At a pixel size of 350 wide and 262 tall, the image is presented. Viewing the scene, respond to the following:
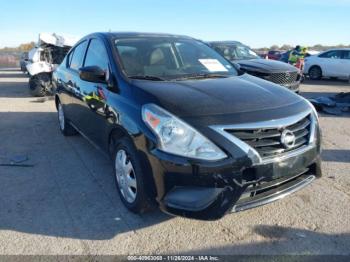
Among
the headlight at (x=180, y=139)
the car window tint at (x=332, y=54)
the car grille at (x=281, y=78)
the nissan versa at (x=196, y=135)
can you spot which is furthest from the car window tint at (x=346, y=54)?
the headlight at (x=180, y=139)

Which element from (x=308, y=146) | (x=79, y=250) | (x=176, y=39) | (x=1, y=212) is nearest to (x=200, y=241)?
(x=79, y=250)

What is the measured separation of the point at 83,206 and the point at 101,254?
0.88m

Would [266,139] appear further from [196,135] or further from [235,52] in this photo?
[235,52]

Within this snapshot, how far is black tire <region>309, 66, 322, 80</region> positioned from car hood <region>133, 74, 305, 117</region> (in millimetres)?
13935

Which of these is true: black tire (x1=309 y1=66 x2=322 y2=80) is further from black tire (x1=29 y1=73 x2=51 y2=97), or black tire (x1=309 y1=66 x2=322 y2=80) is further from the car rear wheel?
the car rear wheel

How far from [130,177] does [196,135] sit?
2.97ft

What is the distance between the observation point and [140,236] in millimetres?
3137

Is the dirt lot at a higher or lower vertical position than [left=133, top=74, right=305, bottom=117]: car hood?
lower

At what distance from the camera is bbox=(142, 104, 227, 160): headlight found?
9.13 feet

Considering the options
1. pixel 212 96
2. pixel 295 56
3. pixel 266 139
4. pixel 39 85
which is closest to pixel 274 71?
pixel 212 96

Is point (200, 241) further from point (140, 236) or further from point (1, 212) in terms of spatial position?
point (1, 212)

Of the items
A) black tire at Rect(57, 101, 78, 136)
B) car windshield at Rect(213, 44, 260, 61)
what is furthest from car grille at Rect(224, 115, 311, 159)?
car windshield at Rect(213, 44, 260, 61)

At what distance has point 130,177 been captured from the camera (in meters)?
3.37

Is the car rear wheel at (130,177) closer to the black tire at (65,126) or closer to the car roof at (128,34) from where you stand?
the car roof at (128,34)
